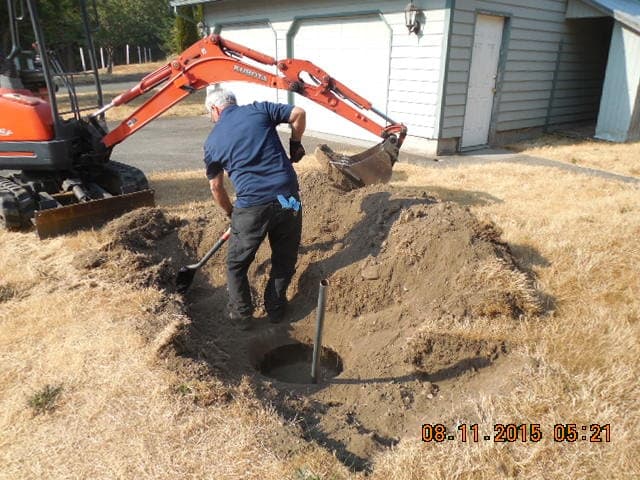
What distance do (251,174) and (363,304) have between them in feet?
4.90

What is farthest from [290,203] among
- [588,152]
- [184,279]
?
[588,152]

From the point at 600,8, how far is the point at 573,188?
244 inches

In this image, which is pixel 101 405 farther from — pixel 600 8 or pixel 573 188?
pixel 600 8

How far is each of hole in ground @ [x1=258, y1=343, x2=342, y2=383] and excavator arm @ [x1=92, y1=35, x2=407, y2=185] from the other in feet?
7.96

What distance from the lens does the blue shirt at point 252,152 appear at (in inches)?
152

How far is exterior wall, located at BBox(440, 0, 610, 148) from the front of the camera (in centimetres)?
943

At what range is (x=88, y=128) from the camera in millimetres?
6207

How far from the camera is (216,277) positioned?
502 cm

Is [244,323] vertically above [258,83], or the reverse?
[258,83]

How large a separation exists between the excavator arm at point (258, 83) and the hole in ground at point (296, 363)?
7.96 ft

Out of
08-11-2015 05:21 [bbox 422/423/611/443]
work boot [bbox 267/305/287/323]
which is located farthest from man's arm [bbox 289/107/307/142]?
08-11-2015 05:21 [bbox 422/423/611/443]

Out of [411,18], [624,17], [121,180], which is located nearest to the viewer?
[121,180]

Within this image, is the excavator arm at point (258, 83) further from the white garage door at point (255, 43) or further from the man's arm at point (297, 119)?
the white garage door at point (255, 43)

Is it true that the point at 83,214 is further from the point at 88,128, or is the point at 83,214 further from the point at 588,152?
the point at 588,152
